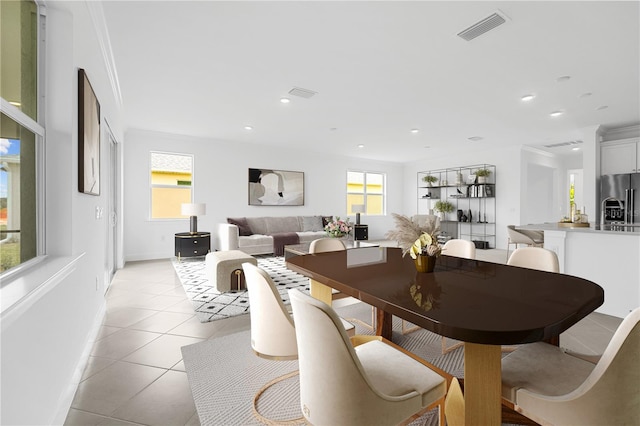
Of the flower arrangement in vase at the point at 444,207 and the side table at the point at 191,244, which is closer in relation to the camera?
the side table at the point at 191,244

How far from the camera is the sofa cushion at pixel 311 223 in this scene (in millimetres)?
7676

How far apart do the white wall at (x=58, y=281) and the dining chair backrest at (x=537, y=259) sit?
8.55 feet

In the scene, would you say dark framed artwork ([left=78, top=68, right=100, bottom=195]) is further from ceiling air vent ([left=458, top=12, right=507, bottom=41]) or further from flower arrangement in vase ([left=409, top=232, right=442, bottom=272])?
ceiling air vent ([left=458, top=12, right=507, bottom=41])

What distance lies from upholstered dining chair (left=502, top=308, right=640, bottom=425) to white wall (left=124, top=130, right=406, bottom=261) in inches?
255

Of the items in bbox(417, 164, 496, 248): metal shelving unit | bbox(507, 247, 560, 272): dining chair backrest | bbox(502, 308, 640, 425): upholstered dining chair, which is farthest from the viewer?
bbox(417, 164, 496, 248): metal shelving unit

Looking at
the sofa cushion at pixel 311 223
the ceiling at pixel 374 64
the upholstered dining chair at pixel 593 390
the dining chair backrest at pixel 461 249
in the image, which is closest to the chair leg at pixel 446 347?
the dining chair backrest at pixel 461 249

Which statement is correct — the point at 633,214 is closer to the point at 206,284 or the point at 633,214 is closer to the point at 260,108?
the point at 260,108

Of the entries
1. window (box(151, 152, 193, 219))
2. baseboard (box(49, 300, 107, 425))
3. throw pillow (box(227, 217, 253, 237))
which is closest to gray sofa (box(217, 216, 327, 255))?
throw pillow (box(227, 217, 253, 237))

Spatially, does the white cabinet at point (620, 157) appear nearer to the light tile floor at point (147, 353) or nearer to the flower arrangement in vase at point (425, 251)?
the light tile floor at point (147, 353)

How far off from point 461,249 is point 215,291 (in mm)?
2836

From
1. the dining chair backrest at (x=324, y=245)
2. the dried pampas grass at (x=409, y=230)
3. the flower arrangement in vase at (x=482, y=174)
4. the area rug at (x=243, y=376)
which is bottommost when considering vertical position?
the area rug at (x=243, y=376)

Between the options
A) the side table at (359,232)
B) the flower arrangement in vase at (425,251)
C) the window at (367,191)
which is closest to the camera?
the flower arrangement in vase at (425,251)

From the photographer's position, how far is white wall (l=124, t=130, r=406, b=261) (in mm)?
6020

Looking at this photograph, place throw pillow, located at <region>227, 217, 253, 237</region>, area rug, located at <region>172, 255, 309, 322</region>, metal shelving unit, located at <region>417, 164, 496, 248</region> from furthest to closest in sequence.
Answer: metal shelving unit, located at <region>417, 164, 496, 248</region> < throw pillow, located at <region>227, 217, 253, 237</region> < area rug, located at <region>172, 255, 309, 322</region>
